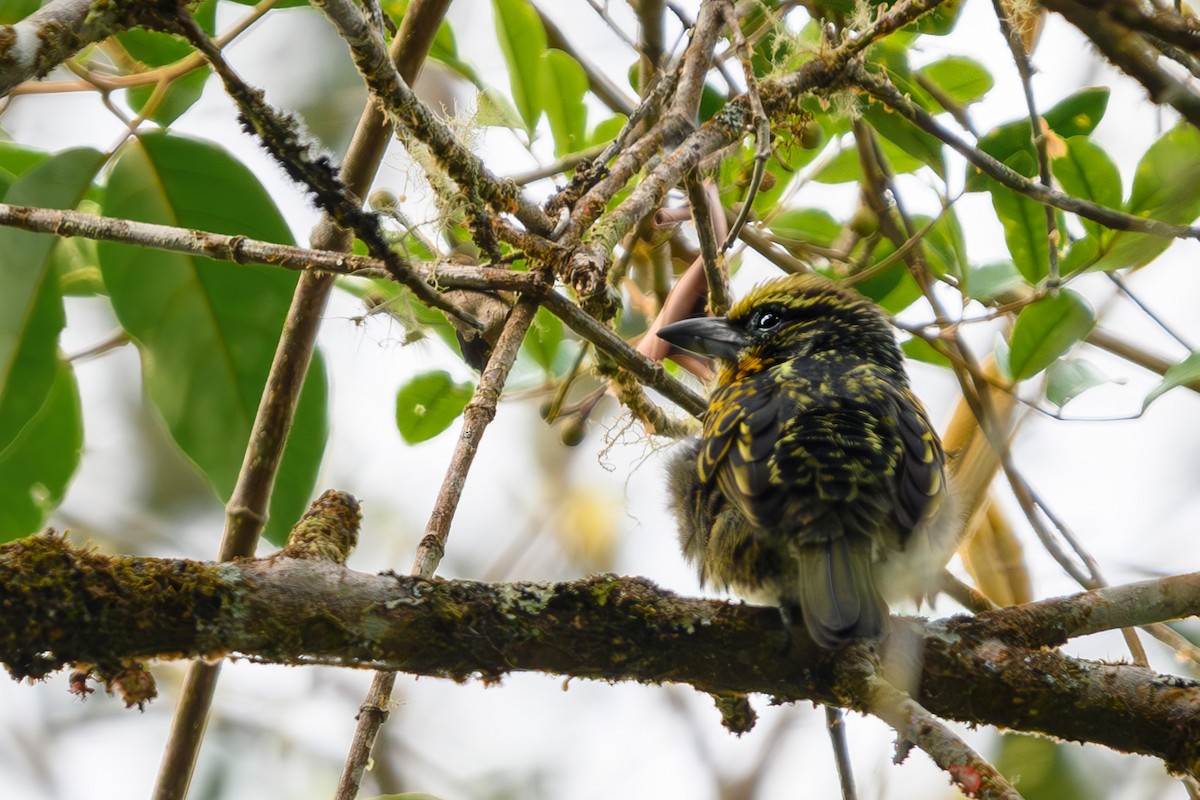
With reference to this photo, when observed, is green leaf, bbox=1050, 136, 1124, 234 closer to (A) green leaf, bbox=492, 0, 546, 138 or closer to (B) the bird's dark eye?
(B) the bird's dark eye

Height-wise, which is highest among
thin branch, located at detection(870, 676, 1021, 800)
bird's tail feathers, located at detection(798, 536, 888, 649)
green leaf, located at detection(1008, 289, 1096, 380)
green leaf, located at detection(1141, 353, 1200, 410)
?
green leaf, located at detection(1008, 289, 1096, 380)

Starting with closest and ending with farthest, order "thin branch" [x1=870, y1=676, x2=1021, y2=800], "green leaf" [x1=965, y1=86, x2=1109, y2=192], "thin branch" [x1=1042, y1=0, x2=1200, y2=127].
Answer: "thin branch" [x1=1042, y1=0, x2=1200, y2=127] → "thin branch" [x1=870, y1=676, x2=1021, y2=800] → "green leaf" [x1=965, y1=86, x2=1109, y2=192]

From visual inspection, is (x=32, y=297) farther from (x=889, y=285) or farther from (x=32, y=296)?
(x=889, y=285)

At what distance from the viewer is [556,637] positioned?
6.70 feet

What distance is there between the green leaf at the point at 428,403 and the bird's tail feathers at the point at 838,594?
55.5 inches

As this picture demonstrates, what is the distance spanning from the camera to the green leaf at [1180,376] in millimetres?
2652

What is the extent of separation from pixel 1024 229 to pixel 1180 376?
63cm

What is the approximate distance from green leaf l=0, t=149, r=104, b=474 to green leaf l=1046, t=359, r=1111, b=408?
8.27 feet

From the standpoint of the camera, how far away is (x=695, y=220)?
297 cm

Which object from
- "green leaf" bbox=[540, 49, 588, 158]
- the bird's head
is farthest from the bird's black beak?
"green leaf" bbox=[540, 49, 588, 158]

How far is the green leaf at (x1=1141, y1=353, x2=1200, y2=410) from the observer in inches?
104

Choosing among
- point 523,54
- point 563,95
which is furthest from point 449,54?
point 563,95

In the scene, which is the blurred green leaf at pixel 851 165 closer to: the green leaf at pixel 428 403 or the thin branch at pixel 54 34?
the green leaf at pixel 428 403

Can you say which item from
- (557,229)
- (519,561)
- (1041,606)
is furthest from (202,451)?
(519,561)
